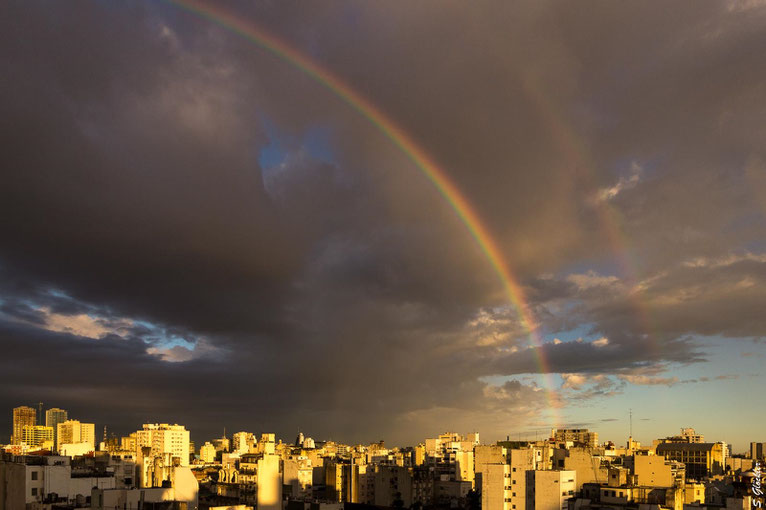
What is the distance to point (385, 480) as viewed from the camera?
331 feet

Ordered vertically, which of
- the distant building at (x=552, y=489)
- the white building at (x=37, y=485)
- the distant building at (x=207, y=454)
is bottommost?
the distant building at (x=207, y=454)

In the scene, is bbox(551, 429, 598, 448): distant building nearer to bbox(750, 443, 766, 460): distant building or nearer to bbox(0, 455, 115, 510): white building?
bbox(750, 443, 766, 460): distant building

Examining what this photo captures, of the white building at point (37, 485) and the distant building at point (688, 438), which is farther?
the distant building at point (688, 438)

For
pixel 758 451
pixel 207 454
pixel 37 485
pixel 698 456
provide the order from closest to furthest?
pixel 37 485 < pixel 698 456 < pixel 758 451 < pixel 207 454

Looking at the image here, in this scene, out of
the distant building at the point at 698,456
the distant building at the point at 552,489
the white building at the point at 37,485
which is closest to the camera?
the white building at the point at 37,485

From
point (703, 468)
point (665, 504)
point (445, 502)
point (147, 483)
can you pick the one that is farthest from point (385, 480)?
point (703, 468)

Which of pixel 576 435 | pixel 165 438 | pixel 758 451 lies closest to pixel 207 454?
pixel 165 438

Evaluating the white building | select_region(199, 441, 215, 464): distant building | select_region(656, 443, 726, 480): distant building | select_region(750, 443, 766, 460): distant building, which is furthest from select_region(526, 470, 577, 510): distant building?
select_region(199, 441, 215, 464): distant building

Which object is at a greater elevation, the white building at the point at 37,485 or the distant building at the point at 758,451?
the white building at the point at 37,485

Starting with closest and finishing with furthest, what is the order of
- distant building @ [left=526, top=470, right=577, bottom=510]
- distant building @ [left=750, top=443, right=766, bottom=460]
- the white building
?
the white building, distant building @ [left=526, top=470, right=577, bottom=510], distant building @ [left=750, top=443, right=766, bottom=460]

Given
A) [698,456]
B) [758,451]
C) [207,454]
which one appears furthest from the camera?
[207,454]

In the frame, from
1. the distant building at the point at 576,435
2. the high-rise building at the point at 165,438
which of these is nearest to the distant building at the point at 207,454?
the high-rise building at the point at 165,438

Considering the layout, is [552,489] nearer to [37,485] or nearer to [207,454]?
[37,485]

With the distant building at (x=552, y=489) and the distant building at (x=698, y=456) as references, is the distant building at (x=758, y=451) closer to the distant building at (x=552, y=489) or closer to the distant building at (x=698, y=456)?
the distant building at (x=698, y=456)
